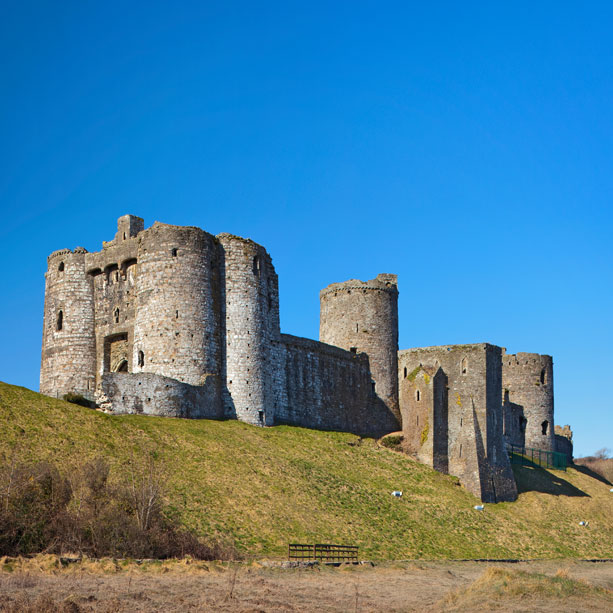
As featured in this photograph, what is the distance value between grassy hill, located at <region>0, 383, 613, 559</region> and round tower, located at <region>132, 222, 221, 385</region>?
362 centimetres

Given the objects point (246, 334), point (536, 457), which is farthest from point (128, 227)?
point (536, 457)

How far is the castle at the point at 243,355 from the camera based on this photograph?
48.5 meters

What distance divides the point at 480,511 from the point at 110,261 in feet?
81.1

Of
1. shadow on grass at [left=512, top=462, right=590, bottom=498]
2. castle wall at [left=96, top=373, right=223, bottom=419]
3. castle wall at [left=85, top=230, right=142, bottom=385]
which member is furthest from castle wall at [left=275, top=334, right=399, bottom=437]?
castle wall at [left=85, top=230, right=142, bottom=385]

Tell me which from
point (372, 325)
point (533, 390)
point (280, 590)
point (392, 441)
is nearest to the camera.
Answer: point (280, 590)

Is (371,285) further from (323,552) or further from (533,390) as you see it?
(323,552)

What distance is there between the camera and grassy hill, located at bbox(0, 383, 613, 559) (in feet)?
123

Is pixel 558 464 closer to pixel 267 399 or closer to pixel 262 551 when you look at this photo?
pixel 267 399

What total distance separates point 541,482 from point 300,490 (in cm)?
2309

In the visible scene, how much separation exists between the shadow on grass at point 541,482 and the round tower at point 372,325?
8.83m

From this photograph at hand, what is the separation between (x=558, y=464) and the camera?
67938 mm

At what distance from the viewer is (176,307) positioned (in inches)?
1914

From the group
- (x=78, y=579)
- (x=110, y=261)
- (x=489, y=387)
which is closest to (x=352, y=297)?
(x=489, y=387)

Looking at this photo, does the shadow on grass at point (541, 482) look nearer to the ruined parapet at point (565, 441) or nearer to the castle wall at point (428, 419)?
the castle wall at point (428, 419)
